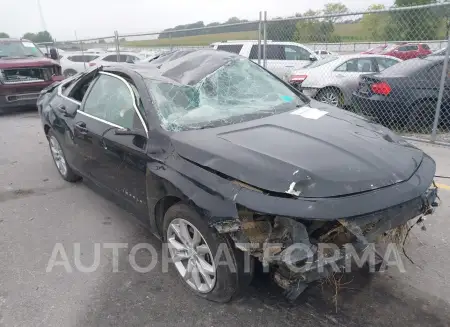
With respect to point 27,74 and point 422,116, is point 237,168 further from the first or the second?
point 27,74

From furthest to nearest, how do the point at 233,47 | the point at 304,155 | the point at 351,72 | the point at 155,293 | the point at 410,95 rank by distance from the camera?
1. the point at 233,47
2. the point at 351,72
3. the point at 410,95
4. the point at 155,293
5. the point at 304,155

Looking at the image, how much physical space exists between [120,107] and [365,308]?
243 cm

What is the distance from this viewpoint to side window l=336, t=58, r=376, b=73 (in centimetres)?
839

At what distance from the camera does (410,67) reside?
6.46 m

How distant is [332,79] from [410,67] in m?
1.84

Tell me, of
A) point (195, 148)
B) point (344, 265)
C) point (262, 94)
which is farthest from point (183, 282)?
point (262, 94)

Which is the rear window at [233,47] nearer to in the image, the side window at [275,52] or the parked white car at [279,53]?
the parked white car at [279,53]

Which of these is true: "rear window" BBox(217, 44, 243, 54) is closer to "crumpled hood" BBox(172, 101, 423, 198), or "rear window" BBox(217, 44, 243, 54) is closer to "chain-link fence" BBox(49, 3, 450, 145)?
"chain-link fence" BBox(49, 3, 450, 145)

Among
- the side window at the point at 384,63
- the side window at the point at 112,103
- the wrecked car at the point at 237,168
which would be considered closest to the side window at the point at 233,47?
the side window at the point at 384,63

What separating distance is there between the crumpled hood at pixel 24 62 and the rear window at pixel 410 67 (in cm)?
792

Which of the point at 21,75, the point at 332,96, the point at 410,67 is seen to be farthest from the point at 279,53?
the point at 21,75

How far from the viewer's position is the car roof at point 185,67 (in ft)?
10.8

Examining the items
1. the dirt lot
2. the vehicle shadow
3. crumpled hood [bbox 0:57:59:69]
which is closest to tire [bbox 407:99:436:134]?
the dirt lot

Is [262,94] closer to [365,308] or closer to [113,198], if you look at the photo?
[113,198]
